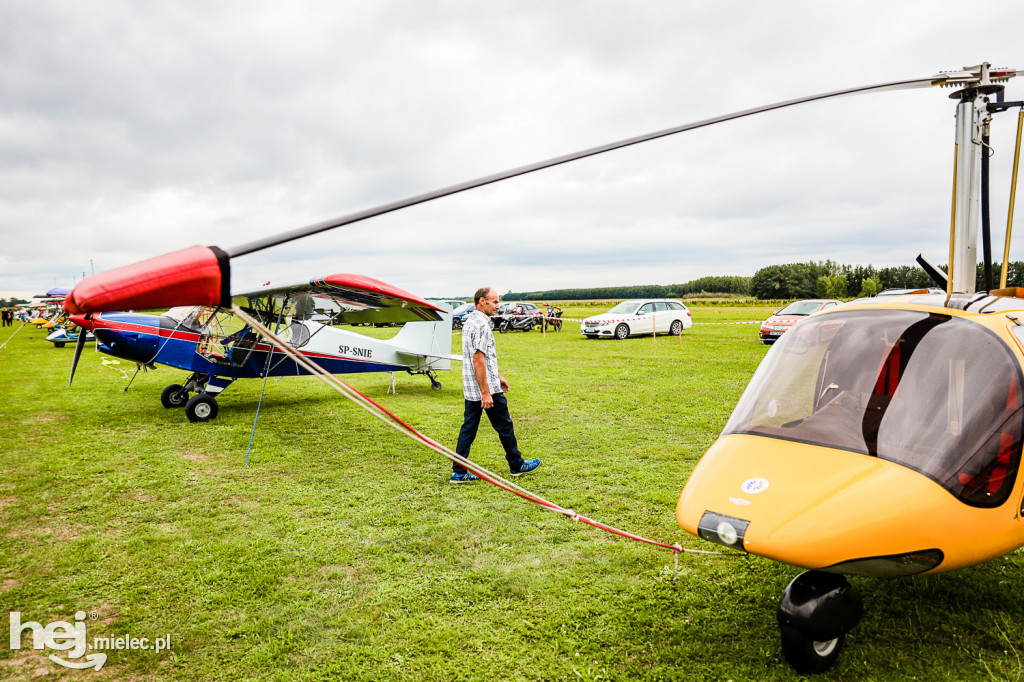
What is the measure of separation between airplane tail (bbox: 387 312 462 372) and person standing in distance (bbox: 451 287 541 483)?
213 inches

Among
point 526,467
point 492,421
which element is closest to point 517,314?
point 526,467

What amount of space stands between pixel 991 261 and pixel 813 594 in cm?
246

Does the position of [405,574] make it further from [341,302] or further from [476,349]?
[341,302]

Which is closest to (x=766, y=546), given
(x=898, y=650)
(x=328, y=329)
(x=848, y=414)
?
(x=848, y=414)

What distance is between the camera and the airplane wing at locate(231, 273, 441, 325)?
5473mm

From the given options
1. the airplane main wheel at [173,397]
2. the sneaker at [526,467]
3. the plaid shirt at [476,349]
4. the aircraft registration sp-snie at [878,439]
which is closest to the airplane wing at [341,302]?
the plaid shirt at [476,349]

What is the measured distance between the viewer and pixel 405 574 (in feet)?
12.3

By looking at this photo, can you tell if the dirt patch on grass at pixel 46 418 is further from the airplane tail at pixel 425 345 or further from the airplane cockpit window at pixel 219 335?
the airplane tail at pixel 425 345

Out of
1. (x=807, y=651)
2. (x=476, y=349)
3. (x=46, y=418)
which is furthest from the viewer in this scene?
(x=46, y=418)

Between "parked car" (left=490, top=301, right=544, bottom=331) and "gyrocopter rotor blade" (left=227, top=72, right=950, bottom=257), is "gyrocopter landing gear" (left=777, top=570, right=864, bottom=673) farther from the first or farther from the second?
"parked car" (left=490, top=301, right=544, bottom=331)

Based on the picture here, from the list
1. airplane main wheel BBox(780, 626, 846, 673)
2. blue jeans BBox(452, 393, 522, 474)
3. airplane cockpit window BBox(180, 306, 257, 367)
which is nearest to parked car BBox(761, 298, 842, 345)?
blue jeans BBox(452, 393, 522, 474)

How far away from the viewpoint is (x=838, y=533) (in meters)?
2.12

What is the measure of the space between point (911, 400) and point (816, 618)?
1087 millimetres

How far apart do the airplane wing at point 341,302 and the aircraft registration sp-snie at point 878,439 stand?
3.69 metres
